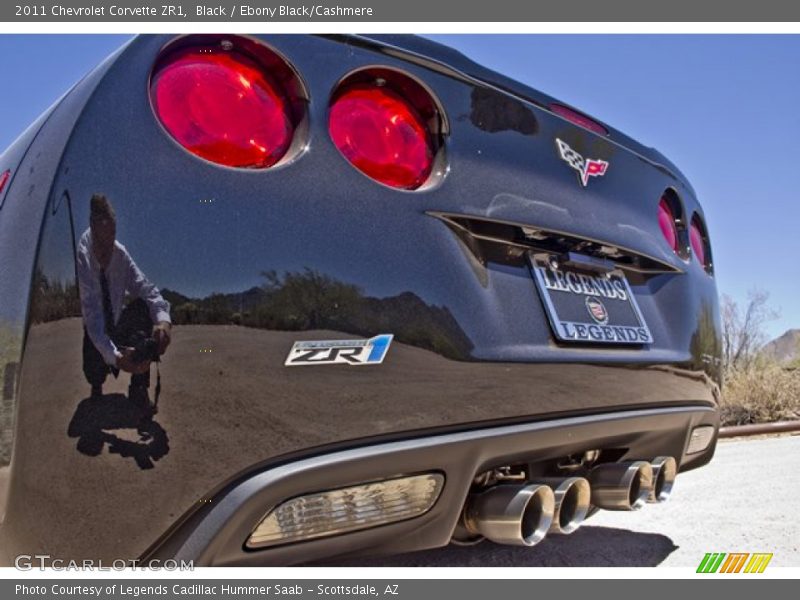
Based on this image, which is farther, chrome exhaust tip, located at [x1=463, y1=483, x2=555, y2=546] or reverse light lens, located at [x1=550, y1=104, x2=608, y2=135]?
reverse light lens, located at [x1=550, y1=104, x2=608, y2=135]

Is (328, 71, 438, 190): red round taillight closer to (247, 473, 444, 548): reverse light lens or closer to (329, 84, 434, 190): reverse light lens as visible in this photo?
(329, 84, 434, 190): reverse light lens

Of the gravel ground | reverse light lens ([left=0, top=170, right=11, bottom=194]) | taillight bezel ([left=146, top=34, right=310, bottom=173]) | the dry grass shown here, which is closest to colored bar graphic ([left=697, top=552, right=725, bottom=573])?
the gravel ground

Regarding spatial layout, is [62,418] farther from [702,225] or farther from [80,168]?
[702,225]

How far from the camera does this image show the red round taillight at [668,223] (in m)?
2.38

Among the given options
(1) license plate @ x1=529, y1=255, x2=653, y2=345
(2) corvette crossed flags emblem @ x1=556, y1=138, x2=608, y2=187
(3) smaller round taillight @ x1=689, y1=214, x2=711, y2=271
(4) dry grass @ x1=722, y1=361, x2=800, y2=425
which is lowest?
(4) dry grass @ x1=722, y1=361, x2=800, y2=425

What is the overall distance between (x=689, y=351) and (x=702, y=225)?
70 centimetres

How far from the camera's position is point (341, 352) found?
127cm

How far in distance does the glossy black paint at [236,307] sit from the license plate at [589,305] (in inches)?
4.3

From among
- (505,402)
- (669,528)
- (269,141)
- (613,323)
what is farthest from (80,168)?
(669,528)

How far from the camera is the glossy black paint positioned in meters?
1.12

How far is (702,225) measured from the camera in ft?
8.84

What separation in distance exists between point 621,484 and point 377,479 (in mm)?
859

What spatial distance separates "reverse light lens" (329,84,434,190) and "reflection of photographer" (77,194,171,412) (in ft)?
1.54

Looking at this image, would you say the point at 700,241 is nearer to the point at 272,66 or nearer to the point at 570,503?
the point at 570,503
